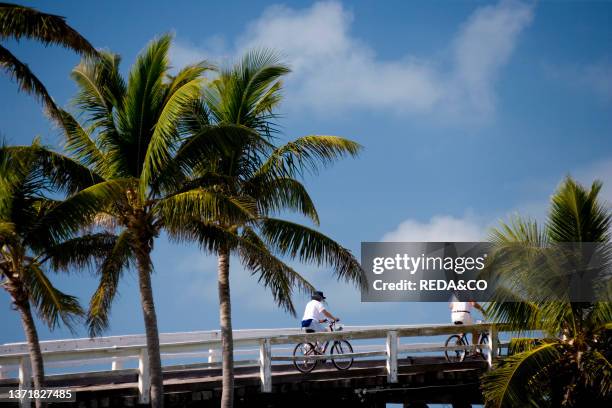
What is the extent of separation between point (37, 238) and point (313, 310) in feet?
25.8

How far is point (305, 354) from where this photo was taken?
25.9 m

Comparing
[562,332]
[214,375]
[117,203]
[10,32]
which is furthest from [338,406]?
[10,32]

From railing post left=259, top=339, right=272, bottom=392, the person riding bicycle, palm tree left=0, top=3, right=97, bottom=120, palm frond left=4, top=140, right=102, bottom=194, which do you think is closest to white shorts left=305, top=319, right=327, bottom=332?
the person riding bicycle

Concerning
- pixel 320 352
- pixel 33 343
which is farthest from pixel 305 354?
pixel 33 343

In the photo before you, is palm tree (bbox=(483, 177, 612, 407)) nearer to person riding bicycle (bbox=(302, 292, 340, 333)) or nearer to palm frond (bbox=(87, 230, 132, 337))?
person riding bicycle (bbox=(302, 292, 340, 333))

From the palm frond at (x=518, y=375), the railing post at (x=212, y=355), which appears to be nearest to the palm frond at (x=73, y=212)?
the railing post at (x=212, y=355)

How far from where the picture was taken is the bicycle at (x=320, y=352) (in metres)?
25.8

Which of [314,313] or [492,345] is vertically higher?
[314,313]

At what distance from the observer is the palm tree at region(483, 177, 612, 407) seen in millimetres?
23656

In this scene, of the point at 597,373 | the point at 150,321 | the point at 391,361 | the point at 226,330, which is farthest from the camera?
the point at 391,361

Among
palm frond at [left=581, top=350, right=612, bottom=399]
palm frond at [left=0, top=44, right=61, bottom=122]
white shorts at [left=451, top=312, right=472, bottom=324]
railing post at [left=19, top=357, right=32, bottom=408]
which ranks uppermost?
palm frond at [left=0, top=44, right=61, bottom=122]

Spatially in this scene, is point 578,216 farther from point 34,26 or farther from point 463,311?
point 34,26

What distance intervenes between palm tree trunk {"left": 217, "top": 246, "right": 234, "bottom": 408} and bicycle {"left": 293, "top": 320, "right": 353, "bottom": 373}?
2421 mm

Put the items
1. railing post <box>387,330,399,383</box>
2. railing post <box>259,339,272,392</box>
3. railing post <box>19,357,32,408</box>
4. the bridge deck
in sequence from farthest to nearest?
1. railing post <box>387,330,399,383</box>
2. railing post <box>259,339,272,392</box>
3. the bridge deck
4. railing post <box>19,357,32,408</box>
